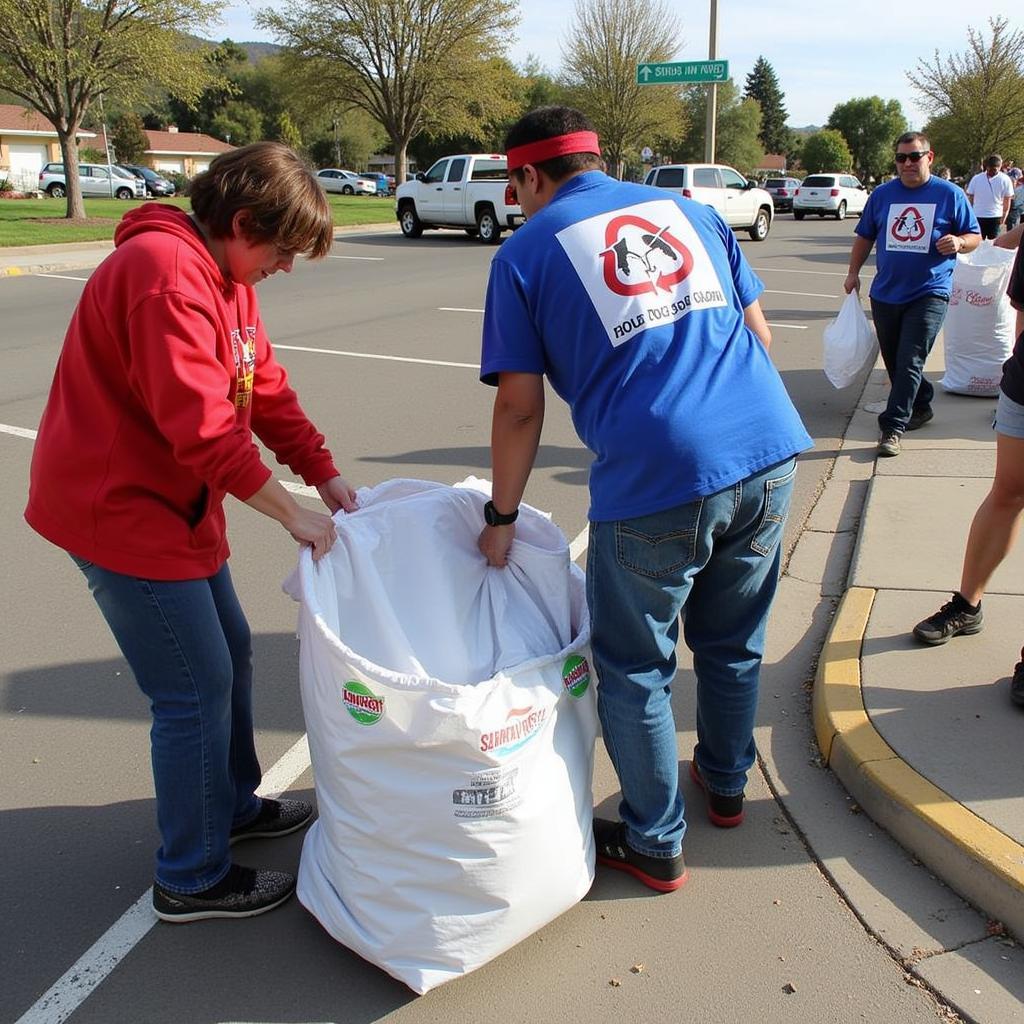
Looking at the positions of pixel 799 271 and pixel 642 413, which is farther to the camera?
pixel 799 271

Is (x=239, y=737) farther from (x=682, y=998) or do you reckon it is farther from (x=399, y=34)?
(x=399, y=34)

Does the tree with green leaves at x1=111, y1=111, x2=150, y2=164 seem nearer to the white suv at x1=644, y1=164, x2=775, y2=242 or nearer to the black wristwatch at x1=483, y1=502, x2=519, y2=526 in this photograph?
the white suv at x1=644, y1=164, x2=775, y2=242

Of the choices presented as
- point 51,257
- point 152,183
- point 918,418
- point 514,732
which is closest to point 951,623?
point 514,732

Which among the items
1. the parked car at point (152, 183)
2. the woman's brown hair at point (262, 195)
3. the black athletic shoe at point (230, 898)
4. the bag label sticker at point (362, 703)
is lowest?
the black athletic shoe at point (230, 898)

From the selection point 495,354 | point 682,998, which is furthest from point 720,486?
point 682,998

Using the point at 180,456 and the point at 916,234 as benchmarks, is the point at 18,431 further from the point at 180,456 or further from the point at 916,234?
the point at 916,234

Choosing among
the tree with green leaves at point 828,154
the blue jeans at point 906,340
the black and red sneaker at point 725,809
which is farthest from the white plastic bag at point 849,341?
the tree with green leaves at point 828,154

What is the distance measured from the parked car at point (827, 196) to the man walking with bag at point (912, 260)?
1223 inches

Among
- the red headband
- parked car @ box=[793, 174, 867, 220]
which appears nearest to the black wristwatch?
the red headband

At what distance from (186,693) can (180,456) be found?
601 millimetres

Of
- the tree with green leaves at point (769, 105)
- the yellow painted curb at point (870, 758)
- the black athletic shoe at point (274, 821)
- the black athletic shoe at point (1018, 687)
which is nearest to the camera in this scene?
the yellow painted curb at point (870, 758)

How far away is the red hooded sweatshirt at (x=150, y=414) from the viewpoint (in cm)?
205

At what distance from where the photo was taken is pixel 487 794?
2211mm

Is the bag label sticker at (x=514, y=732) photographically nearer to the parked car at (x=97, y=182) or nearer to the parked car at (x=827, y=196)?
the parked car at (x=827, y=196)
